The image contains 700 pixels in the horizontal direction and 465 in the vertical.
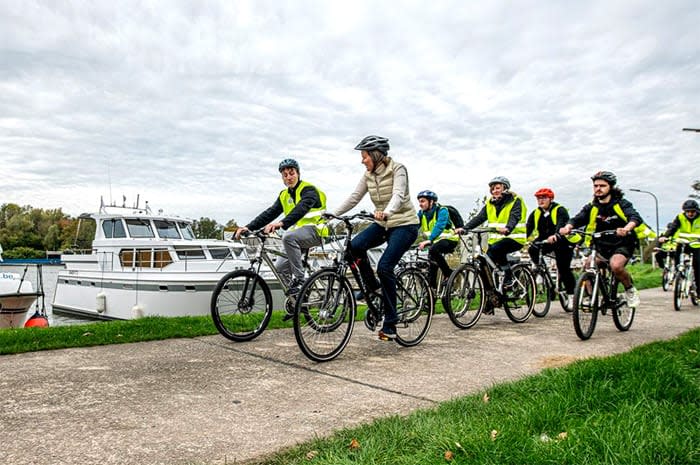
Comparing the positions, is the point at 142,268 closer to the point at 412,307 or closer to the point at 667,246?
the point at 412,307

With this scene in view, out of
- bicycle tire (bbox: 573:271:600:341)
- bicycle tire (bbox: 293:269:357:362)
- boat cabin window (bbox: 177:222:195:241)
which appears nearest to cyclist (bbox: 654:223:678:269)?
bicycle tire (bbox: 573:271:600:341)

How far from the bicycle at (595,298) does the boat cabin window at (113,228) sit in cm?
1676

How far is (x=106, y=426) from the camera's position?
322cm

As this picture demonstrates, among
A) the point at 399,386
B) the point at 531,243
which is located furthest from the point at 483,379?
the point at 531,243

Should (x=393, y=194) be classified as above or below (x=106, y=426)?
above

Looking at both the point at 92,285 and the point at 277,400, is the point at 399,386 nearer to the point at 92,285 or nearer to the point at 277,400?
the point at 277,400

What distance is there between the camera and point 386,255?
5805 millimetres

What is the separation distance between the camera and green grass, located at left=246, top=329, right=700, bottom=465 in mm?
2641

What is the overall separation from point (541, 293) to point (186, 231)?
14.8 metres

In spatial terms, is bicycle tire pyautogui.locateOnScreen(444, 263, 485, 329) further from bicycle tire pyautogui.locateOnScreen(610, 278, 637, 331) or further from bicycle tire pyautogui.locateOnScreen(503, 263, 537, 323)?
bicycle tire pyautogui.locateOnScreen(610, 278, 637, 331)

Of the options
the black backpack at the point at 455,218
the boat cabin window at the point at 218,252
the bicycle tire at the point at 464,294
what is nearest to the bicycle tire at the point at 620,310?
the bicycle tire at the point at 464,294

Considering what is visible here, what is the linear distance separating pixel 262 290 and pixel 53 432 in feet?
11.2

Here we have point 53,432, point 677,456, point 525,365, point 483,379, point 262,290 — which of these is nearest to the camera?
point 677,456

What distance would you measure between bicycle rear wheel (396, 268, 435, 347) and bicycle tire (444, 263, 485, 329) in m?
0.72
